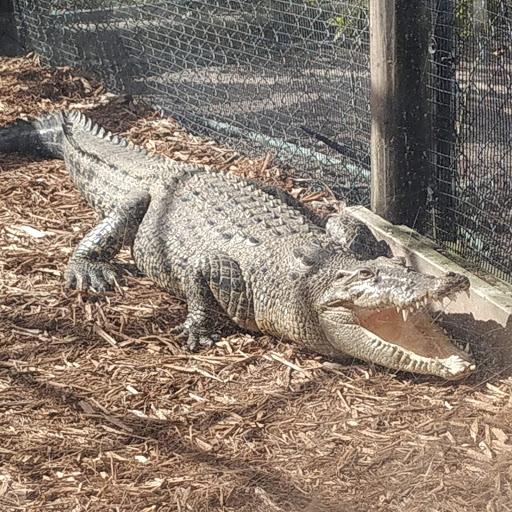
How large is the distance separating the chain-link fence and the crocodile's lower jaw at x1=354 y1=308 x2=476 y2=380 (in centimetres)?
56

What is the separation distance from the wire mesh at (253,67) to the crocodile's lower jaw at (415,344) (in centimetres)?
149

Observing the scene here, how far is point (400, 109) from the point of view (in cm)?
427

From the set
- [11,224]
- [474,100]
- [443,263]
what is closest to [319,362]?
[443,263]

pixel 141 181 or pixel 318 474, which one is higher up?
pixel 141 181

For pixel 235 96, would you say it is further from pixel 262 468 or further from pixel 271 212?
pixel 262 468

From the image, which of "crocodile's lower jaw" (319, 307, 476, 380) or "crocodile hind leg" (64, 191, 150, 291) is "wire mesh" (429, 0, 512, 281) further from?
"crocodile hind leg" (64, 191, 150, 291)

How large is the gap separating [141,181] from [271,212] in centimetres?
96

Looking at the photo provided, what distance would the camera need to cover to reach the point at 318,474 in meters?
2.99

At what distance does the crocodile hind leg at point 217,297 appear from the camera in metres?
4.18

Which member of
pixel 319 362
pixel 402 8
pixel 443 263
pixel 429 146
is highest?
pixel 402 8

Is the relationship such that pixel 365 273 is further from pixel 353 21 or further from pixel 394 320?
pixel 353 21

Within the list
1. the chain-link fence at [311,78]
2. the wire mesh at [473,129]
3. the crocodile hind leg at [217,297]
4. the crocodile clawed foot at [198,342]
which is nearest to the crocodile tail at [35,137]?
the chain-link fence at [311,78]

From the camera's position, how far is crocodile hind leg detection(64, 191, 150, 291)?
4.68m

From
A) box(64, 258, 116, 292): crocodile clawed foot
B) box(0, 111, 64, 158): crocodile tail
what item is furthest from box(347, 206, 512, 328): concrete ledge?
box(0, 111, 64, 158): crocodile tail
